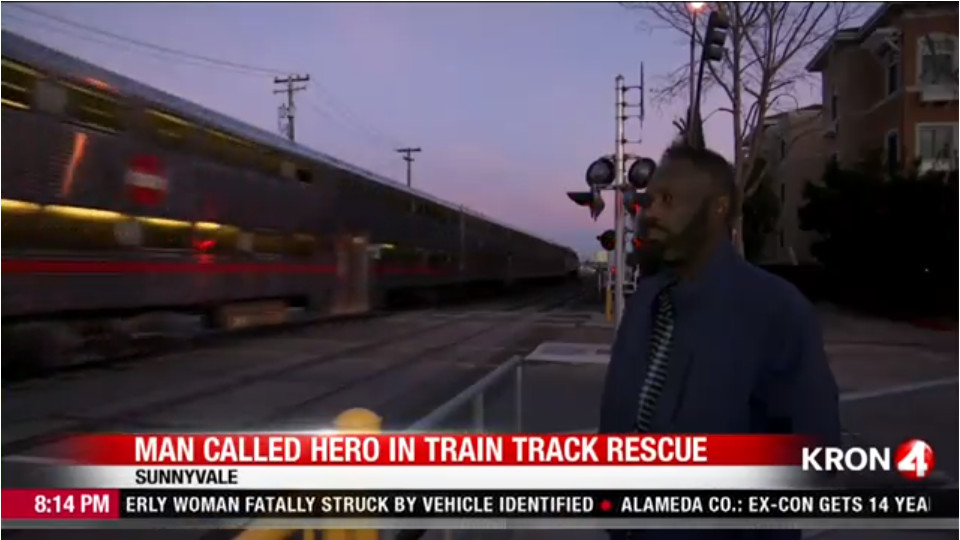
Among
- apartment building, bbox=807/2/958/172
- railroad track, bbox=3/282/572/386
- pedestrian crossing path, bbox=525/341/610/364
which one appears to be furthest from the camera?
apartment building, bbox=807/2/958/172

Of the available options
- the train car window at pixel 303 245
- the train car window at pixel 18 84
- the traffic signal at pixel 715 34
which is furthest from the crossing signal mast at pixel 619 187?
the train car window at pixel 303 245

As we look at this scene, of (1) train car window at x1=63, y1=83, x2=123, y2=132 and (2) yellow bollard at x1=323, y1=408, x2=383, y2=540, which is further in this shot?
(1) train car window at x1=63, y1=83, x2=123, y2=132

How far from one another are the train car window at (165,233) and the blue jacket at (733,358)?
10592 mm

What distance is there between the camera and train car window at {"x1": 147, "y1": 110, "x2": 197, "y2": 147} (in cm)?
1222

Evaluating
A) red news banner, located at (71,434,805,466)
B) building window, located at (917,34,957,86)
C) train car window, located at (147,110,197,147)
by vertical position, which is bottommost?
red news banner, located at (71,434,805,466)

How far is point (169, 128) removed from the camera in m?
12.6

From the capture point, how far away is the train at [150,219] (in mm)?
9656

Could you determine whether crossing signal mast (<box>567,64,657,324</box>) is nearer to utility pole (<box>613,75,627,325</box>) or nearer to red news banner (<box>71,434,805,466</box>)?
utility pole (<box>613,75,627,325</box>)

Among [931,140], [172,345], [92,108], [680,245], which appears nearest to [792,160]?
[931,140]

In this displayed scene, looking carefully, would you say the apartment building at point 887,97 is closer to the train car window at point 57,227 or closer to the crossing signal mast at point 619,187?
the crossing signal mast at point 619,187

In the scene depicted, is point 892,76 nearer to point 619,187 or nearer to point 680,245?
point 619,187

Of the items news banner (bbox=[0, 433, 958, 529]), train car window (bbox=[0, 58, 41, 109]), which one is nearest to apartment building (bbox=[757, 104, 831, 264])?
train car window (bbox=[0, 58, 41, 109])

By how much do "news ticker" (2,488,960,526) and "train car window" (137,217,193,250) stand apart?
9515 mm

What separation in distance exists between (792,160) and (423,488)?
29294 mm
